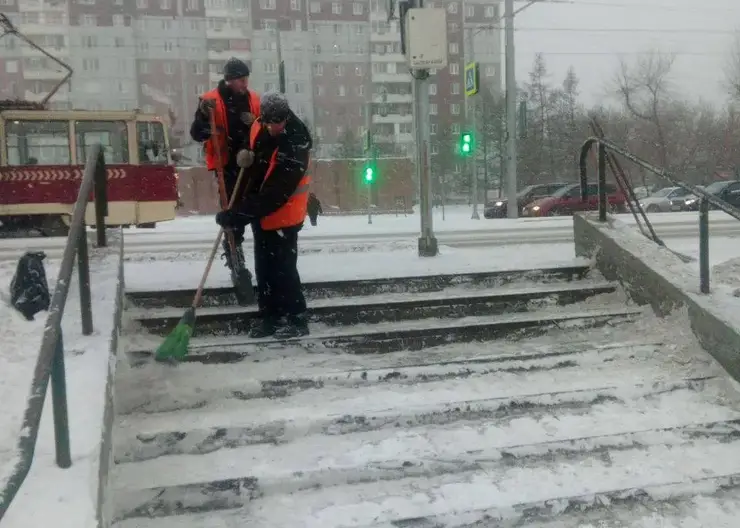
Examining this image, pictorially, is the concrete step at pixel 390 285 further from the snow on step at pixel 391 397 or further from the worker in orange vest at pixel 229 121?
the snow on step at pixel 391 397

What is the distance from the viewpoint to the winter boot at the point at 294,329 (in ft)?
15.4

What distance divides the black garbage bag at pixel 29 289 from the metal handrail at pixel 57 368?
816mm

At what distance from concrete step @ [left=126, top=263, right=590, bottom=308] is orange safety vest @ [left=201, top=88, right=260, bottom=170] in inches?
36.6

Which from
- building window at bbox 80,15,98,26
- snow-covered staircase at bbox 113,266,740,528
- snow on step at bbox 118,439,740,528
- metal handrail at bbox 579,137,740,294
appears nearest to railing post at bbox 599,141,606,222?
metal handrail at bbox 579,137,740,294

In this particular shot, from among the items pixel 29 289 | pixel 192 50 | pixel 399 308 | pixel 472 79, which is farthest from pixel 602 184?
pixel 192 50

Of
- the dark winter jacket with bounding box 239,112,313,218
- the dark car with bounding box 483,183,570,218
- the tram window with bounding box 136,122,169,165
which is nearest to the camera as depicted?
the dark winter jacket with bounding box 239,112,313,218

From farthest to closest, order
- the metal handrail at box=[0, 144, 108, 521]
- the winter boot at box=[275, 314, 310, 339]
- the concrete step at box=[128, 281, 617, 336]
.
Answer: the concrete step at box=[128, 281, 617, 336]
the winter boot at box=[275, 314, 310, 339]
the metal handrail at box=[0, 144, 108, 521]

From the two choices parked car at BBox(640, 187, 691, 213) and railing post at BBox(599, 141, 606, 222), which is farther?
parked car at BBox(640, 187, 691, 213)

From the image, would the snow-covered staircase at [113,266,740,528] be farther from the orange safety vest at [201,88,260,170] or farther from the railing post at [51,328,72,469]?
the orange safety vest at [201,88,260,170]

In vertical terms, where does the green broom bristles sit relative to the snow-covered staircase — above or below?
above

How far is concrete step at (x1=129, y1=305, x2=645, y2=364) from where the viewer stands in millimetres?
4488

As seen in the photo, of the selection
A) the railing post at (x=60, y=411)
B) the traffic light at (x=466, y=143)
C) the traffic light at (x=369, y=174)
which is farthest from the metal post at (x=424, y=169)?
the traffic light at (x=466, y=143)

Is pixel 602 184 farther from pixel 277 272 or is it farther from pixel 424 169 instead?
pixel 277 272

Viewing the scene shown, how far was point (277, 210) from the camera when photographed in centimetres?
460
